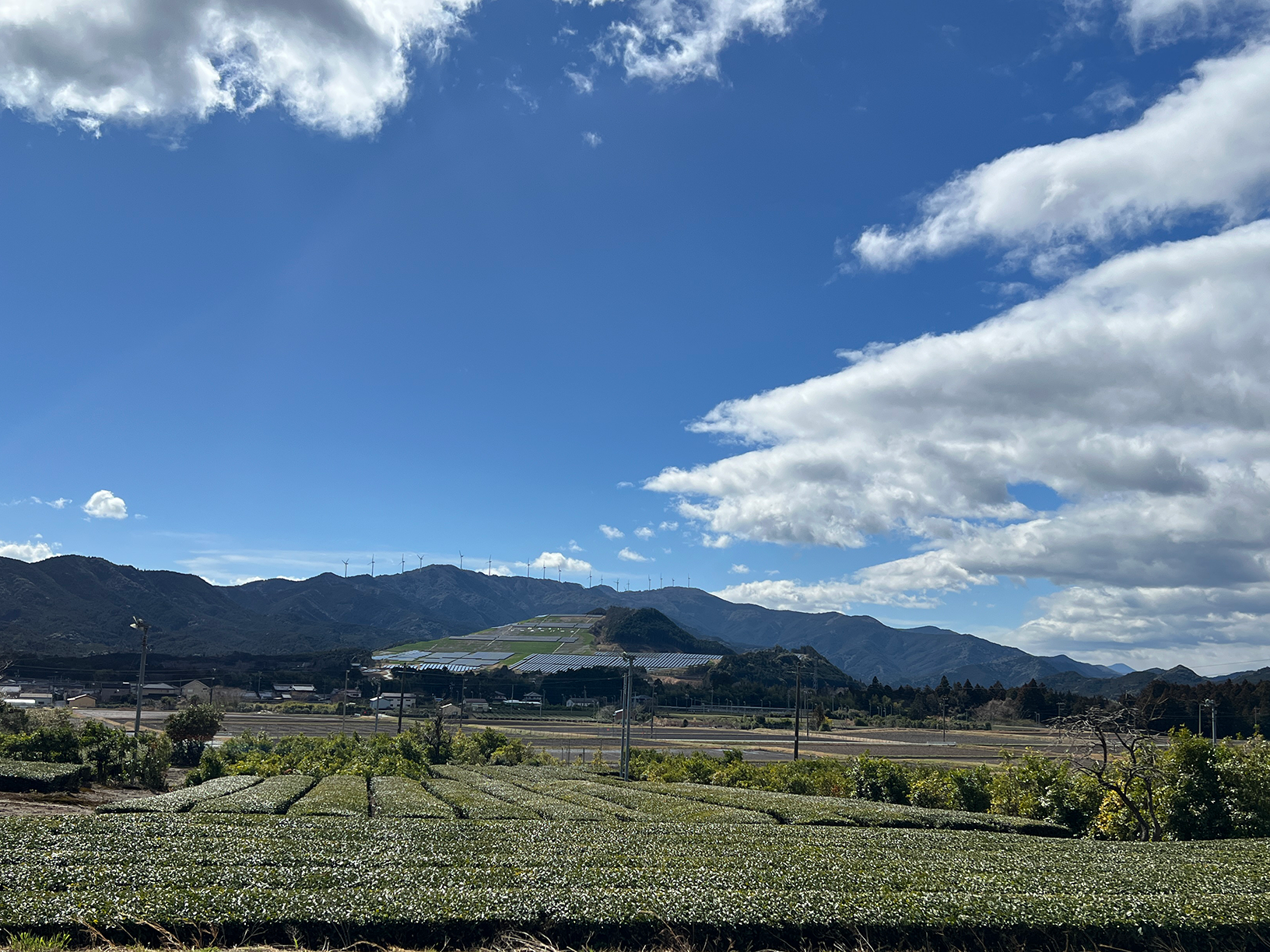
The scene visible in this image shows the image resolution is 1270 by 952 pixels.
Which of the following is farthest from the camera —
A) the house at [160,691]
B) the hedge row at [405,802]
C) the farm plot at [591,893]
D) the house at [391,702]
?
the house at [160,691]

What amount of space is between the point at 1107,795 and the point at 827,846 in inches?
528

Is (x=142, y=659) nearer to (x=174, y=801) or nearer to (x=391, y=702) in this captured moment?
(x=174, y=801)

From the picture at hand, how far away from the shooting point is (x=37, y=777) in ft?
102

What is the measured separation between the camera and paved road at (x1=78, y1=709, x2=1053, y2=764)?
73812mm

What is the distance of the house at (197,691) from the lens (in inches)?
4958

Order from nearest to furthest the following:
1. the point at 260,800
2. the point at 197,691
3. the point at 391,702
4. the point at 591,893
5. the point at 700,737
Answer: the point at 591,893 → the point at 260,800 → the point at 700,737 → the point at 197,691 → the point at 391,702

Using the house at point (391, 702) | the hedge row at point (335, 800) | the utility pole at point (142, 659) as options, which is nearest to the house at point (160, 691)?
the house at point (391, 702)

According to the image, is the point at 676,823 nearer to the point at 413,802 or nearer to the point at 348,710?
the point at 413,802

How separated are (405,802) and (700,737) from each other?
247 ft

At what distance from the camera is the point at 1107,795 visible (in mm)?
25266

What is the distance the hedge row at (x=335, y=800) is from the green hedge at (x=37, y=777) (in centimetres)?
→ 1054

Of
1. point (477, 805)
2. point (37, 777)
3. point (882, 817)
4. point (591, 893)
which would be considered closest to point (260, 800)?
point (477, 805)

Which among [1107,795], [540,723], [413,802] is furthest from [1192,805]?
[540,723]

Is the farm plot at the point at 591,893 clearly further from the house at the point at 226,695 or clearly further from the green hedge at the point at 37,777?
the house at the point at 226,695
